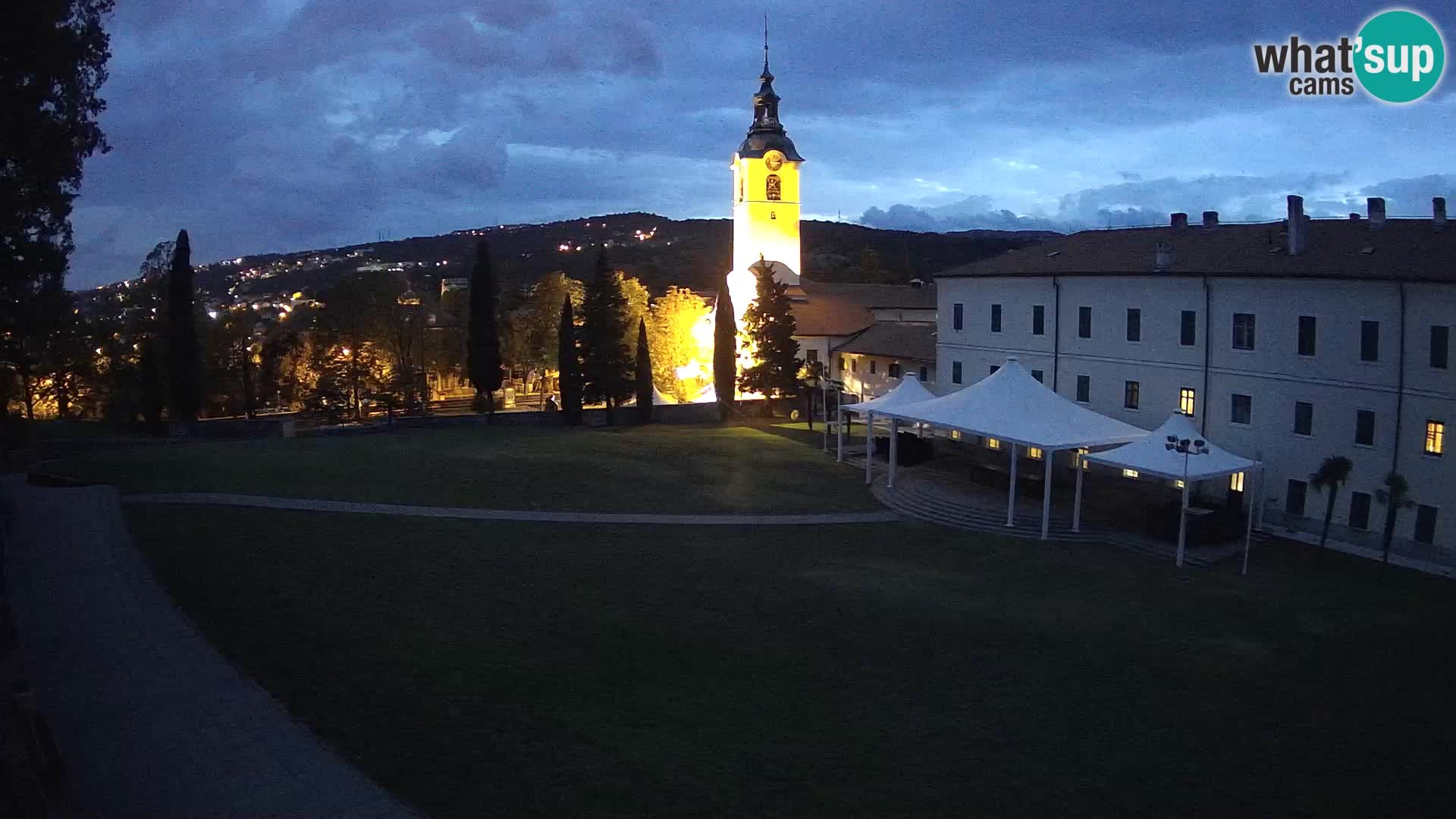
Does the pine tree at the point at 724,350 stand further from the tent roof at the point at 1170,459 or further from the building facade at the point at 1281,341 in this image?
the tent roof at the point at 1170,459

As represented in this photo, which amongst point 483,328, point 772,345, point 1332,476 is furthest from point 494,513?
point 772,345

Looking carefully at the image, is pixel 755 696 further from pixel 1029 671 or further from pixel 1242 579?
pixel 1242 579

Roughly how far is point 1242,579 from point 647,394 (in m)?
25.4

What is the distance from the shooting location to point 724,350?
147ft

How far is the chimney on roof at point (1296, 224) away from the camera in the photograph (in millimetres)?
25062

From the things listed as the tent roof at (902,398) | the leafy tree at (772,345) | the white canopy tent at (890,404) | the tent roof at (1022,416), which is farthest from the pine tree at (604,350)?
the tent roof at (1022,416)

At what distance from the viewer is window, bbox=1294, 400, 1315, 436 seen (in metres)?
23.6

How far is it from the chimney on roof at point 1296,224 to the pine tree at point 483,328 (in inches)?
1114

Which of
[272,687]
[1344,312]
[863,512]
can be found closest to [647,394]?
Answer: [863,512]

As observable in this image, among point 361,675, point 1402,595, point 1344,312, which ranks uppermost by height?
point 1344,312

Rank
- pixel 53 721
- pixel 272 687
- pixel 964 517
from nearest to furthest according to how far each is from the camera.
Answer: pixel 53 721 → pixel 272 687 → pixel 964 517

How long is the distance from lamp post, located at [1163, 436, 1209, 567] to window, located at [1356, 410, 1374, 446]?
424cm

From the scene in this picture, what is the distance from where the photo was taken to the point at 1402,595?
60.3 ft

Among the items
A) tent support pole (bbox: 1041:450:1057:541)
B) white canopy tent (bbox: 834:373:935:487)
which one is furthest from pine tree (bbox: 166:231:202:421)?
tent support pole (bbox: 1041:450:1057:541)
